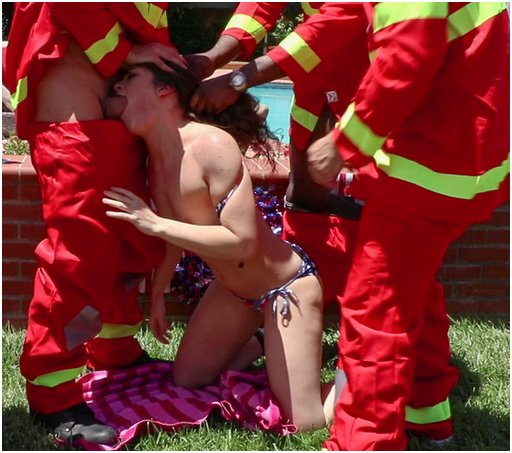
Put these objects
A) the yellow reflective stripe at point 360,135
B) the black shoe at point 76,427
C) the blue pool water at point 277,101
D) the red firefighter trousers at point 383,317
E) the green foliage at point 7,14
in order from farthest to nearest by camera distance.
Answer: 1. the green foliage at point 7,14
2. the blue pool water at point 277,101
3. the black shoe at point 76,427
4. the red firefighter trousers at point 383,317
5. the yellow reflective stripe at point 360,135

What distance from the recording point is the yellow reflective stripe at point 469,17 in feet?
7.66

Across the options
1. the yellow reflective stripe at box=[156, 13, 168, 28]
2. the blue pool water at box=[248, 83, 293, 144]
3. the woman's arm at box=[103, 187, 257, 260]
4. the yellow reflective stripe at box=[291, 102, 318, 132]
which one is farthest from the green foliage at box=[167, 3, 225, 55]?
the woman's arm at box=[103, 187, 257, 260]

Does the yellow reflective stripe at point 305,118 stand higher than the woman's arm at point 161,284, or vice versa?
the yellow reflective stripe at point 305,118

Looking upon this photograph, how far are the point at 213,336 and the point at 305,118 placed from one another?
858 millimetres

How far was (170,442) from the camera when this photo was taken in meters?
2.95

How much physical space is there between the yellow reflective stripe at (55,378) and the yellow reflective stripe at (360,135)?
3.91 ft

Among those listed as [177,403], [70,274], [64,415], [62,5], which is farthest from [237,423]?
[62,5]

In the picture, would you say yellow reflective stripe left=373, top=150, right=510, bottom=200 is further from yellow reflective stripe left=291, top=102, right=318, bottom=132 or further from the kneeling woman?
yellow reflective stripe left=291, top=102, right=318, bottom=132

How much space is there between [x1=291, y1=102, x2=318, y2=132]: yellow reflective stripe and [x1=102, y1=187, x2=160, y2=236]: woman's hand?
2.61 feet

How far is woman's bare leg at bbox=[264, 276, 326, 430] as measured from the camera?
303cm

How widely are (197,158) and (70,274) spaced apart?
1.74 ft

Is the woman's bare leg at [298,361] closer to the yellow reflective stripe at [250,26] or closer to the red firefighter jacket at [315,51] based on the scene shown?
the red firefighter jacket at [315,51]

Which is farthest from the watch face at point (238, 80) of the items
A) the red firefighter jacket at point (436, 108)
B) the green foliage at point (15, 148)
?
the green foliage at point (15, 148)

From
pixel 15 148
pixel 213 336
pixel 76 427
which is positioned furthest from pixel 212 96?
pixel 15 148
